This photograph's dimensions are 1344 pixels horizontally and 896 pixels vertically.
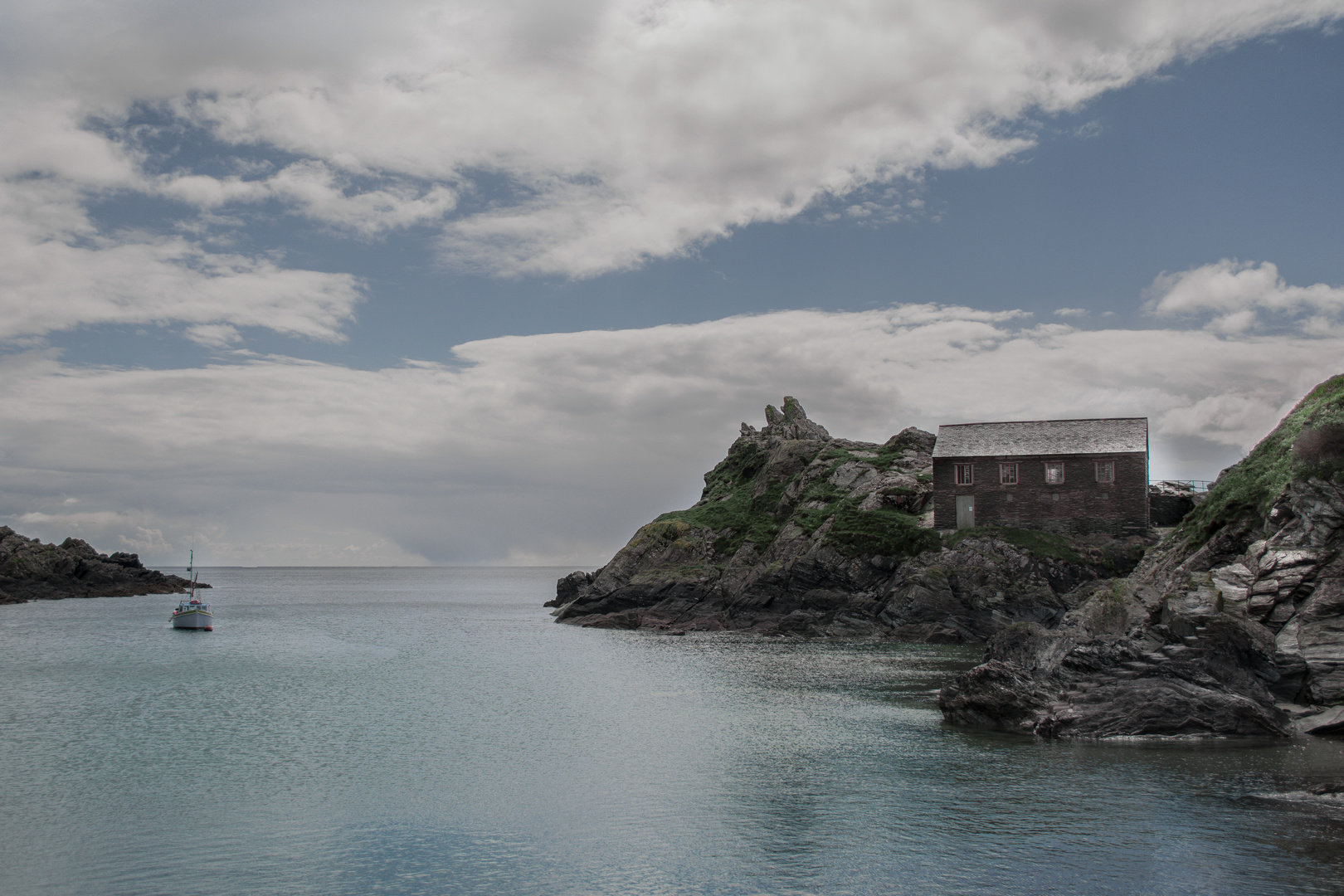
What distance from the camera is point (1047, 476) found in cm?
7256

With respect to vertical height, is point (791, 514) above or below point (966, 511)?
below

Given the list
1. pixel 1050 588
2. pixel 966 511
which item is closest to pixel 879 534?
pixel 966 511

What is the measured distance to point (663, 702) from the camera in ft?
128

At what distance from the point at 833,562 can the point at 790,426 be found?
101 ft

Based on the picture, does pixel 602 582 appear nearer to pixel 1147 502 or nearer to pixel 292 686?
pixel 292 686

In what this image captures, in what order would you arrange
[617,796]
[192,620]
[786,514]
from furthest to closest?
1. [786,514]
2. [192,620]
3. [617,796]

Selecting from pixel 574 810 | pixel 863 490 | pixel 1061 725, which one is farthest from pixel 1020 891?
pixel 863 490

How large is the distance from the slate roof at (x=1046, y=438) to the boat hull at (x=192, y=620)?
7224cm

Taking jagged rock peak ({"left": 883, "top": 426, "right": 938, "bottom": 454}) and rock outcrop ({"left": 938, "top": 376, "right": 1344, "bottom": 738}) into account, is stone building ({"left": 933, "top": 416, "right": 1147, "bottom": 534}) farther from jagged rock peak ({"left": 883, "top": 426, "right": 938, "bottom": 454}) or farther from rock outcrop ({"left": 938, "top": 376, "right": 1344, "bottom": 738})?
rock outcrop ({"left": 938, "top": 376, "right": 1344, "bottom": 738})

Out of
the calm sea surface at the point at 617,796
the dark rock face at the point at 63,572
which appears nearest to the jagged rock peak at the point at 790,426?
the calm sea surface at the point at 617,796

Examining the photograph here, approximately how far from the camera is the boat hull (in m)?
84.8

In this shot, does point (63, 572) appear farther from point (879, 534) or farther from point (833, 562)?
point (879, 534)

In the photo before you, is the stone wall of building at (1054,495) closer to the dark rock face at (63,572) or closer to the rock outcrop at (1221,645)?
the rock outcrop at (1221,645)

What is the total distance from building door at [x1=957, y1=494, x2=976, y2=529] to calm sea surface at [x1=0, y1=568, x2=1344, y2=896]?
30364 mm
